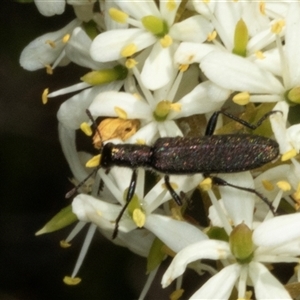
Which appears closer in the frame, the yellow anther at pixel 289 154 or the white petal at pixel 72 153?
the yellow anther at pixel 289 154

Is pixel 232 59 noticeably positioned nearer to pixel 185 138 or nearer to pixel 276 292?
pixel 185 138

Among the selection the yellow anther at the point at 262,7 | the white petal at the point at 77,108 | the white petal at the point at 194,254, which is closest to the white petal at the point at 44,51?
the white petal at the point at 77,108

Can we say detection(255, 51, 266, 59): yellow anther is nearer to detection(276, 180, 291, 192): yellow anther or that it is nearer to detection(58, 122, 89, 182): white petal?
detection(276, 180, 291, 192): yellow anther

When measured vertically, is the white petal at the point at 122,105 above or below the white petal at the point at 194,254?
above

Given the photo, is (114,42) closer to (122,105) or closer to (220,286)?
(122,105)

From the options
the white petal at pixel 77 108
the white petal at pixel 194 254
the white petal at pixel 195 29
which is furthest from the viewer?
the white petal at pixel 77 108

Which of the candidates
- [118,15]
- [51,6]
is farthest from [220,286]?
[51,6]

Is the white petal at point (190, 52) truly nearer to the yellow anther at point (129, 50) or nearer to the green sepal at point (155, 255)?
the yellow anther at point (129, 50)
